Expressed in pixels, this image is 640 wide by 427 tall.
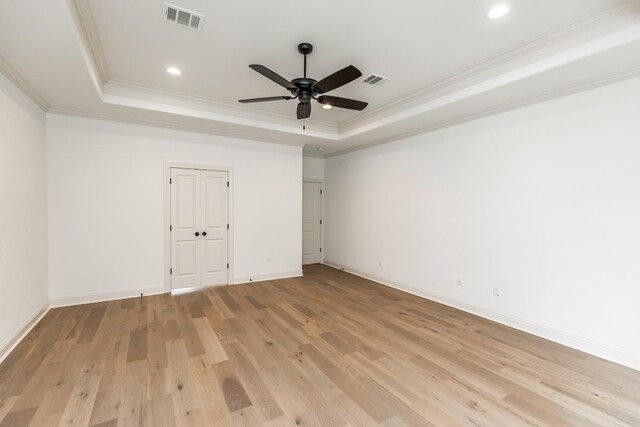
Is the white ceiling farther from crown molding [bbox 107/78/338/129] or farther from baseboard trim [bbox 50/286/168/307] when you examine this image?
baseboard trim [bbox 50/286/168/307]

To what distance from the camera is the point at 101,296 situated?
14.2ft

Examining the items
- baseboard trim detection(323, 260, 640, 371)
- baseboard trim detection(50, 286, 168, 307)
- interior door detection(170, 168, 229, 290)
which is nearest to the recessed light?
baseboard trim detection(323, 260, 640, 371)

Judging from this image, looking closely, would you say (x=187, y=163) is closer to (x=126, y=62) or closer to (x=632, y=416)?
(x=126, y=62)

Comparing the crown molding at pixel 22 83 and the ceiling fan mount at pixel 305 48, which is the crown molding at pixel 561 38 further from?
the crown molding at pixel 22 83

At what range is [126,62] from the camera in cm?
321

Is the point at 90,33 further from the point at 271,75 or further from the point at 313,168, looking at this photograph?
the point at 313,168

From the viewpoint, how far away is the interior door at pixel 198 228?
491cm

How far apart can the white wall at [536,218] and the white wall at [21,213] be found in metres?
5.18

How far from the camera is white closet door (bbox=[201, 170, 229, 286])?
5.15m

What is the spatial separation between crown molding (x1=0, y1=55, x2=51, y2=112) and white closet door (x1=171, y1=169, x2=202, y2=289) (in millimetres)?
1726

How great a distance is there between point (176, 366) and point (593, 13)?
15.3 ft

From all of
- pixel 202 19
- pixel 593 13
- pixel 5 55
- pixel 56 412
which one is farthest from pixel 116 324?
pixel 593 13

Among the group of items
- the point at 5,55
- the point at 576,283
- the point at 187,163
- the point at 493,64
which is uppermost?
the point at 493,64

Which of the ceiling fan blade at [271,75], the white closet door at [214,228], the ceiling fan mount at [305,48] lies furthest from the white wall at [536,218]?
the white closet door at [214,228]
